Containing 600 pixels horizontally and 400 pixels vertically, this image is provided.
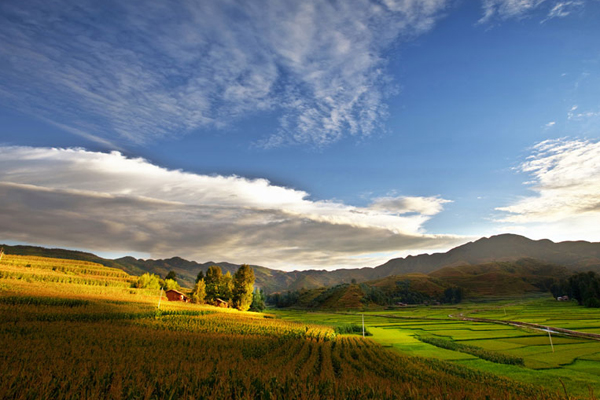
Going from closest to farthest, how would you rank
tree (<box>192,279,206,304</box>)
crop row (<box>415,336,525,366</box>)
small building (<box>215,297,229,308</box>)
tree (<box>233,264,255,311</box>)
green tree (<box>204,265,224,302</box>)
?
1. crop row (<box>415,336,525,366</box>)
2. tree (<box>233,264,255,311</box>)
3. tree (<box>192,279,206,304</box>)
4. small building (<box>215,297,229,308</box>)
5. green tree (<box>204,265,224,302</box>)

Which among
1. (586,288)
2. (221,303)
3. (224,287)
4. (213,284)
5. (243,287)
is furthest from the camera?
(213,284)

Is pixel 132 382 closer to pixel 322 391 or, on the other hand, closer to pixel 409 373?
pixel 322 391

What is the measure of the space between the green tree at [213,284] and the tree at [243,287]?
47.3ft

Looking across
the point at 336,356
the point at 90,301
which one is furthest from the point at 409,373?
the point at 90,301

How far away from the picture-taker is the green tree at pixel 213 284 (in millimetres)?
98188

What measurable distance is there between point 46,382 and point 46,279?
72.1 metres

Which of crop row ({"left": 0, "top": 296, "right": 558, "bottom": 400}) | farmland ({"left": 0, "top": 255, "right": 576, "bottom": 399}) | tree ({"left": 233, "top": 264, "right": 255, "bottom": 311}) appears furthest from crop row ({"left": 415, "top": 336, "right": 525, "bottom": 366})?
tree ({"left": 233, "top": 264, "right": 255, "bottom": 311})

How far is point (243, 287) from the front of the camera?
85375 millimetres

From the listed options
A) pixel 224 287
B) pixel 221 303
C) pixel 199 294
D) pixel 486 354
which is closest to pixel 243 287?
pixel 221 303

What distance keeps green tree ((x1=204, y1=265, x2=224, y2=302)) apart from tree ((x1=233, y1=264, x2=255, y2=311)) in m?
14.4

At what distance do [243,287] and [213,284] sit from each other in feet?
74.3

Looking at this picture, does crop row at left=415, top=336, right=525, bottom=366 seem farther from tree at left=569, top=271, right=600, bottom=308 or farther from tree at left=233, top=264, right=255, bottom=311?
tree at left=569, top=271, right=600, bottom=308

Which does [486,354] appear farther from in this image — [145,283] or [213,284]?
[213,284]

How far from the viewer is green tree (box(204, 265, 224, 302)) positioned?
322 ft
